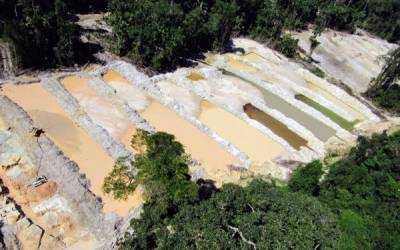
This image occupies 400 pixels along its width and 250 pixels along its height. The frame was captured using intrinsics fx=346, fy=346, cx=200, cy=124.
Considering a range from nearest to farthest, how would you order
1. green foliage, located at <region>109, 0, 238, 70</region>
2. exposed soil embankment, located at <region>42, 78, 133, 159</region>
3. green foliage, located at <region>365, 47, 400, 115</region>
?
exposed soil embankment, located at <region>42, 78, 133, 159</region> → green foliage, located at <region>109, 0, 238, 70</region> → green foliage, located at <region>365, 47, 400, 115</region>

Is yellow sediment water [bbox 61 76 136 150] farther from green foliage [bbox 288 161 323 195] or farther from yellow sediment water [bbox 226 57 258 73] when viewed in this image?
yellow sediment water [bbox 226 57 258 73]

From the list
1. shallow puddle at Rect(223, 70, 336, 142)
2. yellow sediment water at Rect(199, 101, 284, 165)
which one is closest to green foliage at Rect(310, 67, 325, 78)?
shallow puddle at Rect(223, 70, 336, 142)

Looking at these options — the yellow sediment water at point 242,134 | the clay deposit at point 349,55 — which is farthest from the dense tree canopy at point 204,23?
the yellow sediment water at point 242,134

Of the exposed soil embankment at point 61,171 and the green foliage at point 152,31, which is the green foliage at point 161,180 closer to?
the exposed soil embankment at point 61,171

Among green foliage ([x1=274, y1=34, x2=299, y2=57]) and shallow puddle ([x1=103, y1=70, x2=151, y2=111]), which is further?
green foliage ([x1=274, y1=34, x2=299, y2=57])

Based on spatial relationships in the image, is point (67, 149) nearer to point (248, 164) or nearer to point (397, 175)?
point (248, 164)

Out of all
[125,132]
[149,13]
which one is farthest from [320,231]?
[149,13]
